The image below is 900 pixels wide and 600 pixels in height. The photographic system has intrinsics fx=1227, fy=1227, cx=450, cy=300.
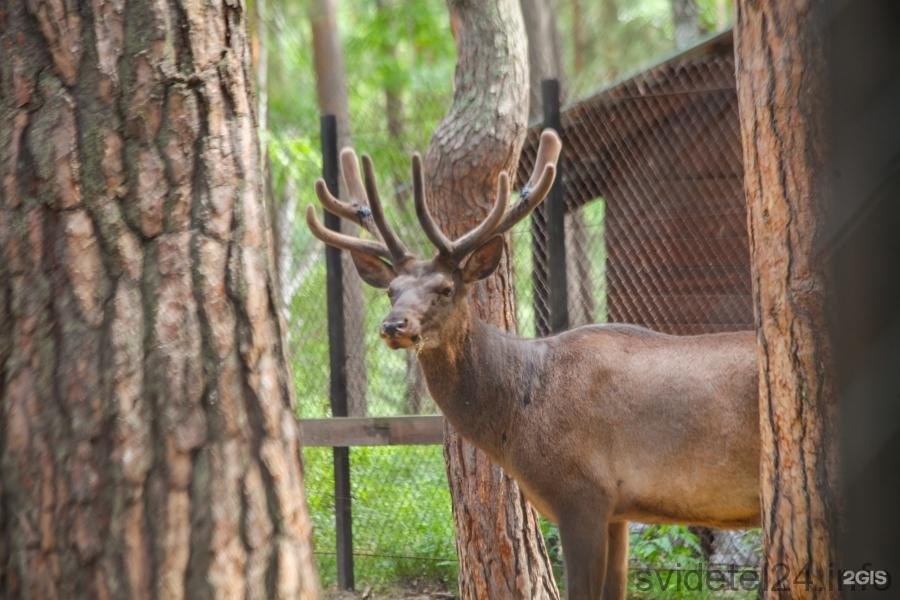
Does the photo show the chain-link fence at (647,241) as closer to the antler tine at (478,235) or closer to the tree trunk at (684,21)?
the antler tine at (478,235)

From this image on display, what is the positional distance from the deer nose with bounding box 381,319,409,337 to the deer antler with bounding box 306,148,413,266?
696 mm

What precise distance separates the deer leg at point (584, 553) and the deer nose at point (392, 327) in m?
1.22

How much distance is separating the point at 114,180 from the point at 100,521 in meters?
0.77

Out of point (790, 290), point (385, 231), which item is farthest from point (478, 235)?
point (790, 290)

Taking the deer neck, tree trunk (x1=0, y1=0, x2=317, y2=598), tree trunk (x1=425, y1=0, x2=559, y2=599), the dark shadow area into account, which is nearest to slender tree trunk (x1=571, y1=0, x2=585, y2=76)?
tree trunk (x1=425, y1=0, x2=559, y2=599)

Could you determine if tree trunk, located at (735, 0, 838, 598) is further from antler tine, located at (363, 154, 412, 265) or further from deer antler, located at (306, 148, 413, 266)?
antler tine, located at (363, 154, 412, 265)

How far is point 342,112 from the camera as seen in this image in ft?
48.3

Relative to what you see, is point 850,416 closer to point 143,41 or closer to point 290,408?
point 290,408

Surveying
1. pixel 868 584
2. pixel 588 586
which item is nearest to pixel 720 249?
pixel 588 586

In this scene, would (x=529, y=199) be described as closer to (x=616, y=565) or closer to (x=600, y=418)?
(x=600, y=418)

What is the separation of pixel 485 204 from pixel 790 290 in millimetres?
3154

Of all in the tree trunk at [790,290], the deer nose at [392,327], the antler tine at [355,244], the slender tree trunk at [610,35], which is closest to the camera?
the tree trunk at [790,290]

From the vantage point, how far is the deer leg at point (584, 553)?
5.87 m

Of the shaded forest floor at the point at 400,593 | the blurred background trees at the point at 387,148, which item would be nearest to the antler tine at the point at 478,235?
the blurred background trees at the point at 387,148
